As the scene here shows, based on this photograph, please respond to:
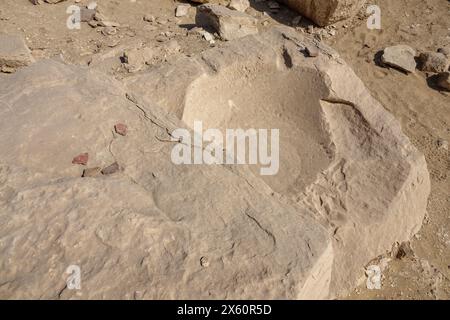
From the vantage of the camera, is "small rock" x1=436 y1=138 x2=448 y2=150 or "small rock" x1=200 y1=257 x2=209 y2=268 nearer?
"small rock" x1=200 y1=257 x2=209 y2=268

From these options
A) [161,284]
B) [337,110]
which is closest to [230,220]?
[161,284]

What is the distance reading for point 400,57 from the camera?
463 cm

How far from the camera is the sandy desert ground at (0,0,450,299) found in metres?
3.52

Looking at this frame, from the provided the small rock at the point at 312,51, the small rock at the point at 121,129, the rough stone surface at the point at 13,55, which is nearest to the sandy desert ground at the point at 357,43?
the rough stone surface at the point at 13,55

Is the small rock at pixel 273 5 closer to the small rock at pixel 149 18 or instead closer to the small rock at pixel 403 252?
the small rock at pixel 149 18

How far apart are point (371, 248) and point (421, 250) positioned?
68 centimetres

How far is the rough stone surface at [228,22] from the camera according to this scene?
464 centimetres

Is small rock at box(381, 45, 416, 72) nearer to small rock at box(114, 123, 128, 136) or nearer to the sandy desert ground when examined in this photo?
the sandy desert ground

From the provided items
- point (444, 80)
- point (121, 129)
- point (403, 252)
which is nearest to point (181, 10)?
point (444, 80)

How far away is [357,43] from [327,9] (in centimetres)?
53

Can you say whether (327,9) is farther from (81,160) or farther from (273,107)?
(81,160)

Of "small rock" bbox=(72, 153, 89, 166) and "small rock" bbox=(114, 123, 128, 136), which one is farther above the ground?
"small rock" bbox=(114, 123, 128, 136)

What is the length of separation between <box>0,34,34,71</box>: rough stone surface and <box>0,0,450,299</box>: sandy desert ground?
342mm

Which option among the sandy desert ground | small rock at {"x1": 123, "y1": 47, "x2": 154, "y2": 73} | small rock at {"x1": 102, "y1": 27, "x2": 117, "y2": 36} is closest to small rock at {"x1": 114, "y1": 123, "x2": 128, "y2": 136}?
the sandy desert ground
